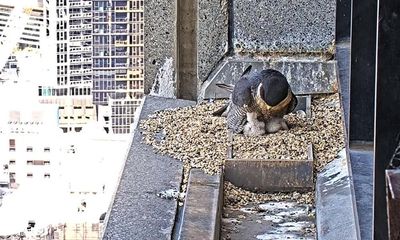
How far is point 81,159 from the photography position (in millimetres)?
11750

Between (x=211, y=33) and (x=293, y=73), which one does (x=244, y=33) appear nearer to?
(x=211, y=33)

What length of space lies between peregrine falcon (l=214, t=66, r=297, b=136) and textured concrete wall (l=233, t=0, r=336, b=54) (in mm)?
927

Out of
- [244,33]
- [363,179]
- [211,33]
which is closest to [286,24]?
[244,33]

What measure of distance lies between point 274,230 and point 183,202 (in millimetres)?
338

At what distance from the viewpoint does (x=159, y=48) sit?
5.52 metres

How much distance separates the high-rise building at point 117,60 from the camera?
899 cm

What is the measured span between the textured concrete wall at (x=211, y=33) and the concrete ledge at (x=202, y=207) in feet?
5.05

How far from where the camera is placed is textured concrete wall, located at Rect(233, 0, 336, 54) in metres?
5.29

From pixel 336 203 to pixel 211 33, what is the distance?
2112mm

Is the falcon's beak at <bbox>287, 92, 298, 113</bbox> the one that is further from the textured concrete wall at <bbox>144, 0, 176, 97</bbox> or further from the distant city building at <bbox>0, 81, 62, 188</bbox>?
the distant city building at <bbox>0, 81, 62, 188</bbox>

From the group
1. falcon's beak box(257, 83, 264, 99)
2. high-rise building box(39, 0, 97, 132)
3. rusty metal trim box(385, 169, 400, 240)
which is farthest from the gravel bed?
high-rise building box(39, 0, 97, 132)

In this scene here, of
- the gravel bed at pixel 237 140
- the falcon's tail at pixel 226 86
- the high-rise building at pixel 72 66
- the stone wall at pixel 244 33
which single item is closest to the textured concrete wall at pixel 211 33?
the stone wall at pixel 244 33

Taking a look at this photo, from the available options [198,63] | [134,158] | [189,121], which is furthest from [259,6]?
[134,158]

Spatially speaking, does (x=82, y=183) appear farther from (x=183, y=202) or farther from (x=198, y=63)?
(x=183, y=202)
